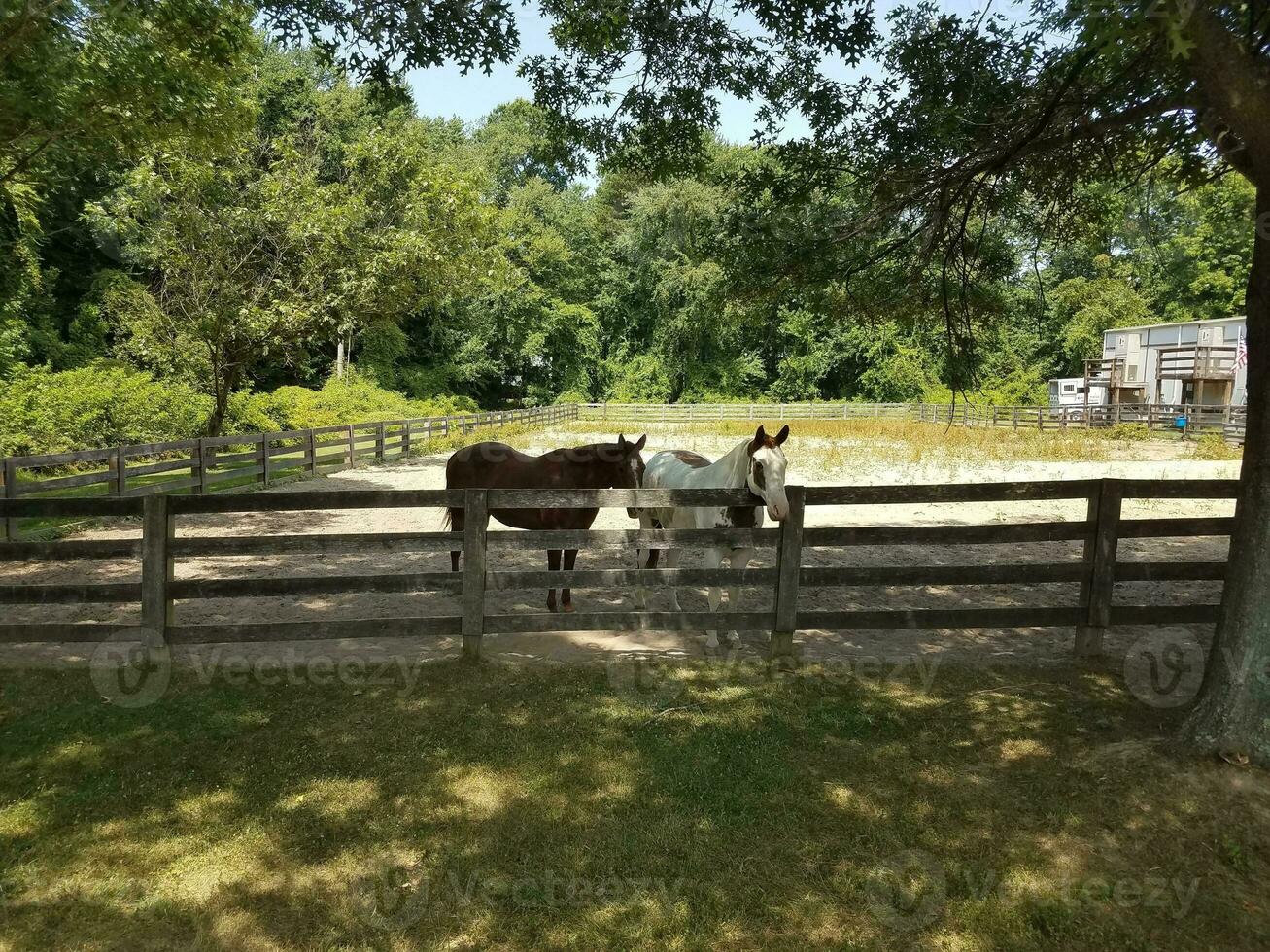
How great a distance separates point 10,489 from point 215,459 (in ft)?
14.1

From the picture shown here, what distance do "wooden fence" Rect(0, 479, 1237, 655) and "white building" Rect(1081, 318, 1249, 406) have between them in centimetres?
3263

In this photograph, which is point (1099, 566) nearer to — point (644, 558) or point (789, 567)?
point (789, 567)

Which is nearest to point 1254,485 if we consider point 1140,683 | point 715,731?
point 1140,683

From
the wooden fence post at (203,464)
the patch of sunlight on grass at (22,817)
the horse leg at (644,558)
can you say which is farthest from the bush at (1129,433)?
the patch of sunlight on grass at (22,817)

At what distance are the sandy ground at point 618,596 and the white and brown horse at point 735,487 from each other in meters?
0.68

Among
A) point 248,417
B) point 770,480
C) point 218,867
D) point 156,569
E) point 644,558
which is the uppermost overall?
point 770,480

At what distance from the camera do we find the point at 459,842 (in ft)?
11.3

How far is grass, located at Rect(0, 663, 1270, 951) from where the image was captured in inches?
117

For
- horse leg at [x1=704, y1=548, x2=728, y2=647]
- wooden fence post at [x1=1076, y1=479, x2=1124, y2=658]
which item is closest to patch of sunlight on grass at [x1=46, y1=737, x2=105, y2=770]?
horse leg at [x1=704, y1=548, x2=728, y2=647]

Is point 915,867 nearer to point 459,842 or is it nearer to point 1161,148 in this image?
point 459,842

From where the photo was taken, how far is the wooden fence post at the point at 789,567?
543 cm

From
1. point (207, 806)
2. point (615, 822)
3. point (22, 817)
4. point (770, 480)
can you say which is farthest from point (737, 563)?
point (22, 817)

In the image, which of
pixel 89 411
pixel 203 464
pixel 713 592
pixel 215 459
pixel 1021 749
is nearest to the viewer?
pixel 1021 749

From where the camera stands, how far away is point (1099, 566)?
5504 millimetres
